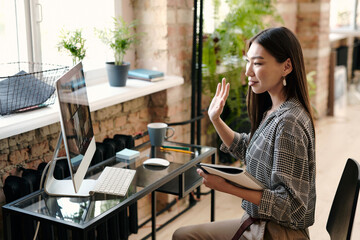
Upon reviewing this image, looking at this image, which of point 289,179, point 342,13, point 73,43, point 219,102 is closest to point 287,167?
point 289,179

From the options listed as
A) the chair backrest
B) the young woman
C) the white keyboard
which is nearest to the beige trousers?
the young woman

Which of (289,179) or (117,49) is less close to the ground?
(117,49)

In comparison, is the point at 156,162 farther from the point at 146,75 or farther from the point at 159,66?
the point at 159,66

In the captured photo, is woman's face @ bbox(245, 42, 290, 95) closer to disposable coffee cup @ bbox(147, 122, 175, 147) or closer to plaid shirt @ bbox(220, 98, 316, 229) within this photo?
plaid shirt @ bbox(220, 98, 316, 229)

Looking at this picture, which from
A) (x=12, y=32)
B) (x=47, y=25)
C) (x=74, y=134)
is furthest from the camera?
(x=47, y=25)

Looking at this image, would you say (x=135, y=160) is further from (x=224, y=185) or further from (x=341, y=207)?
(x=341, y=207)

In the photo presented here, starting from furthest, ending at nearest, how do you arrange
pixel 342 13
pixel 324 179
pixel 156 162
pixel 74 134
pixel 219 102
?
pixel 342 13 < pixel 324 179 < pixel 156 162 < pixel 219 102 < pixel 74 134

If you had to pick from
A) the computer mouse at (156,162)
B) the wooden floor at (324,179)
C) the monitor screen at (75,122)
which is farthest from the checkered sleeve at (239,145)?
the wooden floor at (324,179)

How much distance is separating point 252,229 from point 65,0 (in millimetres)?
1649

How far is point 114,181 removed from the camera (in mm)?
1970

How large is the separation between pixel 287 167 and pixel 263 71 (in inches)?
15.1

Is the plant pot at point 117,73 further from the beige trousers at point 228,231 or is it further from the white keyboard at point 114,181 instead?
the beige trousers at point 228,231

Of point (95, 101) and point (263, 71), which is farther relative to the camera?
point (95, 101)

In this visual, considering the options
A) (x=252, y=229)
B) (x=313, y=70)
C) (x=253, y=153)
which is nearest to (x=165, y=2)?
(x=253, y=153)
